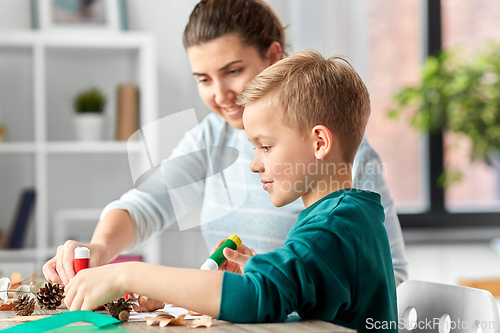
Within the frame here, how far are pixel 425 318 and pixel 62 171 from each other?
1.73 meters

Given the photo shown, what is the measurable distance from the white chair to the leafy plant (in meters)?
1.52

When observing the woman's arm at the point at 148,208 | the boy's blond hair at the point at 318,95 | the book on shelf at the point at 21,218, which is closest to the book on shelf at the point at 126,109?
the book on shelf at the point at 21,218

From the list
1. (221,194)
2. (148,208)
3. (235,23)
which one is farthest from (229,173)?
(235,23)

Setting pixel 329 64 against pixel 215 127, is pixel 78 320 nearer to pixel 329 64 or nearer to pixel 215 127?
pixel 329 64

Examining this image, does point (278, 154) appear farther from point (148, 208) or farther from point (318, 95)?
point (148, 208)

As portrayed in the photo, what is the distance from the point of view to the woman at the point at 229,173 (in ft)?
3.31

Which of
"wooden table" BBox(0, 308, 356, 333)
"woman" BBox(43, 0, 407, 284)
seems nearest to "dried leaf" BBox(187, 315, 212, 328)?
"wooden table" BBox(0, 308, 356, 333)

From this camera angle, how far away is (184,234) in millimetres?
2348

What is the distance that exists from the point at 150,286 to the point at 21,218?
1664mm

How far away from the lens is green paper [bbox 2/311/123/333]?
0.56m

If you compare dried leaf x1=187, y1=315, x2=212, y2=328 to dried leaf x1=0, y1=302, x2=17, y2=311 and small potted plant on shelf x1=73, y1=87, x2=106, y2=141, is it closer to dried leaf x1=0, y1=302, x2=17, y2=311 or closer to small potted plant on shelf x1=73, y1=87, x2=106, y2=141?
dried leaf x1=0, y1=302, x2=17, y2=311

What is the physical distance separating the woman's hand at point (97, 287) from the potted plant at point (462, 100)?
184cm

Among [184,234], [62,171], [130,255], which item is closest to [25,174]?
[62,171]

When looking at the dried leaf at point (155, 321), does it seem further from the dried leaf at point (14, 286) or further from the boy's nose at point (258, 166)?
the dried leaf at point (14, 286)
